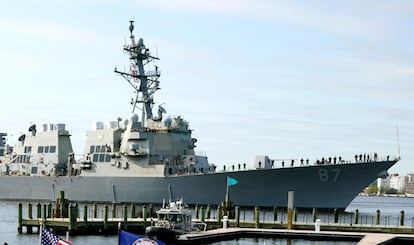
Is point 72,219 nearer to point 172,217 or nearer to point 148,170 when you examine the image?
point 172,217

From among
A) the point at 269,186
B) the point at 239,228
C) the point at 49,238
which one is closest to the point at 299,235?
the point at 239,228

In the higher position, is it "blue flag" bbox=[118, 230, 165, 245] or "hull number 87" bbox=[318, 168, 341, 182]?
"hull number 87" bbox=[318, 168, 341, 182]

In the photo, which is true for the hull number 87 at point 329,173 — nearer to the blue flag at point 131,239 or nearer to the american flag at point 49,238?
the blue flag at point 131,239

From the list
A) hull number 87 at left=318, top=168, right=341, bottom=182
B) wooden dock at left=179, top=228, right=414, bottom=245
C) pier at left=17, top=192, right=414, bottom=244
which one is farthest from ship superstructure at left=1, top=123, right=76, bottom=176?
wooden dock at left=179, top=228, right=414, bottom=245

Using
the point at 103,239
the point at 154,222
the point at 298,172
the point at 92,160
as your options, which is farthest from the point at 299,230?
the point at 92,160

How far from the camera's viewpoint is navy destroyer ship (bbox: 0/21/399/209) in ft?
167

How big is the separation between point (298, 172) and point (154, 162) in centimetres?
1222

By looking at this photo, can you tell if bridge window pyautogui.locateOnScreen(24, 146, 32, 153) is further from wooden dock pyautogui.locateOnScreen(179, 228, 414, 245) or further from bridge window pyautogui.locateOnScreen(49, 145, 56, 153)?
wooden dock pyautogui.locateOnScreen(179, 228, 414, 245)

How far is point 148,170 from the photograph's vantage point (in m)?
56.0

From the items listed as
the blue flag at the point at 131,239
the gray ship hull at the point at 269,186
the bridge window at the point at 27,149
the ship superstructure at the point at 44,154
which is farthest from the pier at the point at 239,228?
the bridge window at the point at 27,149

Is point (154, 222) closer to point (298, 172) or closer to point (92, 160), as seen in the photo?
point (298, 172)

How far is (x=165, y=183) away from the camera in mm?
54219

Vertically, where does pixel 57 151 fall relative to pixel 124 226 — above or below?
above

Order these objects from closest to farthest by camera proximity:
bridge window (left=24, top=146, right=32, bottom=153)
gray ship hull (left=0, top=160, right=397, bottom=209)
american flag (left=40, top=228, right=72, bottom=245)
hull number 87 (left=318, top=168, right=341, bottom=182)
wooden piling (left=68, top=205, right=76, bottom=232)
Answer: american flag (left=40, top=228, right=72, bottom=245) → wooden piling (left=68, top=205, right=76, bottom=232) → hull number 87 (left=318, top=168, right=341, bottom=182) → gray ship hull (left=0, top=160, right=397, bottom=209) → bridge window (left=24, top=146, right=32, bottom=153)
